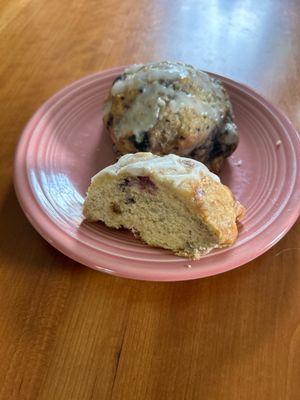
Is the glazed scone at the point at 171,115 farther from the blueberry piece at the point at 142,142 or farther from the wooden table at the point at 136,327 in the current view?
the wooden table at the point at 136,327

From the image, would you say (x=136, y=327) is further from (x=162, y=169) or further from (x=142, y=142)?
(x=142, y=142)

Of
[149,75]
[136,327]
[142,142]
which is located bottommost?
[136,327]

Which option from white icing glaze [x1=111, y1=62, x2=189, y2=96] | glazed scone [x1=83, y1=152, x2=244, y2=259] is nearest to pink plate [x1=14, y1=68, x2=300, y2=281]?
glazed scone [x1=83, y1=152, x2=244, y2=259]

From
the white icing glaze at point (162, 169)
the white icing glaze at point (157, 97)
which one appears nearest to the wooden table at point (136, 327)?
the white icing glaze at point (162, 169)

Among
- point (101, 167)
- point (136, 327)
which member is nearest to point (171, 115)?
point (101, 167)

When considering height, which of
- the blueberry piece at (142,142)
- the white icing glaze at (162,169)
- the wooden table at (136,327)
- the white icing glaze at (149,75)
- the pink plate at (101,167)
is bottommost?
the wooden table at (136,327)

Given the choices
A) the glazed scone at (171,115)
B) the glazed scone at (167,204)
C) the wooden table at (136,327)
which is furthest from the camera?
the glazed scone at (171,115)
